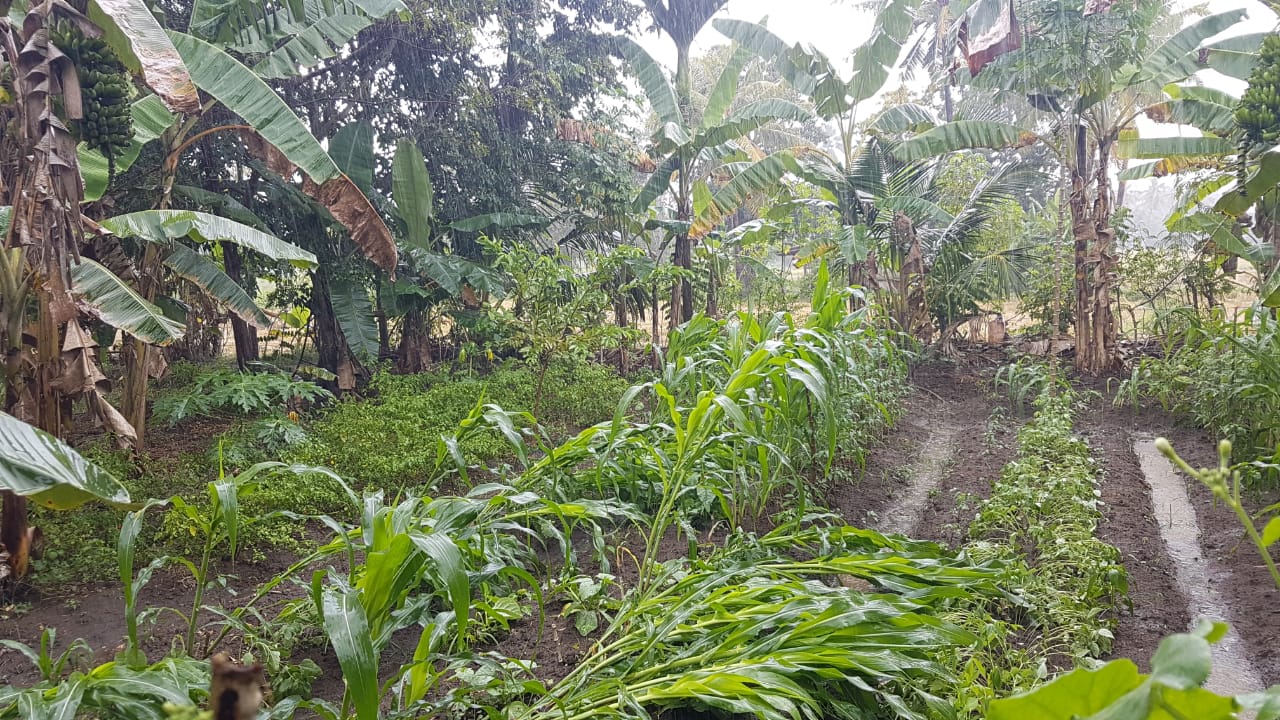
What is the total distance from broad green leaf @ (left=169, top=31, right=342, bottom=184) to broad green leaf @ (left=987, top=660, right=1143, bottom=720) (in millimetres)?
5051

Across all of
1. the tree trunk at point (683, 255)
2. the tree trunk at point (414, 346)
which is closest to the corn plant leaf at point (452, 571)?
the tree trunk at point (683, 255)

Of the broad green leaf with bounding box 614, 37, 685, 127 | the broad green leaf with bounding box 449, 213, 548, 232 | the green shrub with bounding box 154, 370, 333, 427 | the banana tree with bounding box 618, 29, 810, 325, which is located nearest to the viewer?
the green shrub with bounding box 154, 370, 333, 427

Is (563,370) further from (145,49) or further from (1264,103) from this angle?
(1264,103)

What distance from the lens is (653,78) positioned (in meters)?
8.79

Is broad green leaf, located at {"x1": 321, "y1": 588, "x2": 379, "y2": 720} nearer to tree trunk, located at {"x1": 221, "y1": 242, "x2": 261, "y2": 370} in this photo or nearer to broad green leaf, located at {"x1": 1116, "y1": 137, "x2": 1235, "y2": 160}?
tree trunk, located at {"x1": 221, "y1": 242, "x2": 261, "y2": 370}

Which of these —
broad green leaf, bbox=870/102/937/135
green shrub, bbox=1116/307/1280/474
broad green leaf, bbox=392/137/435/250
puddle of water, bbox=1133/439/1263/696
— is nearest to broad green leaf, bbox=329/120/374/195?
broad green leaf, bbox=392/137/435/250

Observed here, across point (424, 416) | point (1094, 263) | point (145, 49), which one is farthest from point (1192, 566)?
point (145, 49)

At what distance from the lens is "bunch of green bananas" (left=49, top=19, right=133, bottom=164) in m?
3.65

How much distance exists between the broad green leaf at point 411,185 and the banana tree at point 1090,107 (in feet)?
17.8

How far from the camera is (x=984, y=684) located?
2242 millimetres

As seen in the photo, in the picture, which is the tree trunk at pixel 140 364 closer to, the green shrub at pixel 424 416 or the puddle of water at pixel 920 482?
the green shrub at pixel 424 416

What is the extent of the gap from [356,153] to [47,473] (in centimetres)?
585

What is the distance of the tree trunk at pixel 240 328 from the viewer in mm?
6707

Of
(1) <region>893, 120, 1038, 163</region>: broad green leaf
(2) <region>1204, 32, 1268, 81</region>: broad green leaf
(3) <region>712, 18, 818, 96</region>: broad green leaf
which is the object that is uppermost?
(3) <region>712, 18, 818, 96</region>: broad green leaf
